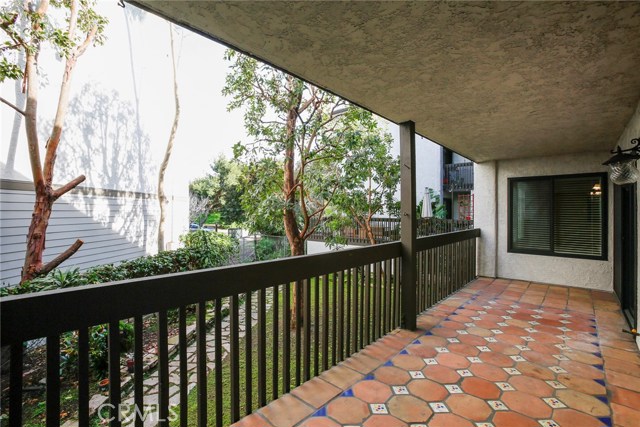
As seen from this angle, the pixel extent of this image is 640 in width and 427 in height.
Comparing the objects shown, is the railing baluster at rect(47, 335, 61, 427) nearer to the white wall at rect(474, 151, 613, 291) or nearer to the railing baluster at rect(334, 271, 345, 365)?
the railing baluster at rect(334, 271, 345, 365)

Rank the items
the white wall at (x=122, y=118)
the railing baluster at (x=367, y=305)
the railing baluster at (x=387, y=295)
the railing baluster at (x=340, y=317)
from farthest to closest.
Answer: the white wall at (x=122, y=118), the railing baluster at (x=387, y=295), the railing baluster at (x=367, y=305), the railing baluster at (x=340, y=317)

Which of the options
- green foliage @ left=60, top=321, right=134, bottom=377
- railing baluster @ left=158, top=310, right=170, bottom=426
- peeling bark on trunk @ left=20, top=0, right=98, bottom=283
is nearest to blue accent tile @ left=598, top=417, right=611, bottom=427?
railing baluster @ left=158, top=310, right=170, bottom=426

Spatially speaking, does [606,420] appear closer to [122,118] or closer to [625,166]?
[625,166]

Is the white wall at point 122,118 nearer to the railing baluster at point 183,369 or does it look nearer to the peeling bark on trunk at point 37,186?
the peeling bark on trunk at point 37,186

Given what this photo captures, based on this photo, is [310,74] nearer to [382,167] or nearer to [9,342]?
[9,342]

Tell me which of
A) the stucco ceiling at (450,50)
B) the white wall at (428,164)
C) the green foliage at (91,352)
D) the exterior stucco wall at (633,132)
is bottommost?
the green foliage at (91,352)

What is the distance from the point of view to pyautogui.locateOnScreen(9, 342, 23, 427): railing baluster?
44.3 inches

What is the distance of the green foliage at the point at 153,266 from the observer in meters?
3.52

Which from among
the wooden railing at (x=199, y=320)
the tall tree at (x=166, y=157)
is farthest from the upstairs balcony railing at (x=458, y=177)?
the tall tree at (x=166, y=157)

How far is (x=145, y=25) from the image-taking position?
294 inches

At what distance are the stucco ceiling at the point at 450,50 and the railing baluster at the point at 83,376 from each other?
1573mm

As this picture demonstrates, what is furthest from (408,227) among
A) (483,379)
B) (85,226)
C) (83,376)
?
(85,226)

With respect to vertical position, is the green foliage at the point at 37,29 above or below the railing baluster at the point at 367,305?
above

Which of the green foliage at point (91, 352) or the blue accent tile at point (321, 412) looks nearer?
the blue accent tile at point (321, 412)
